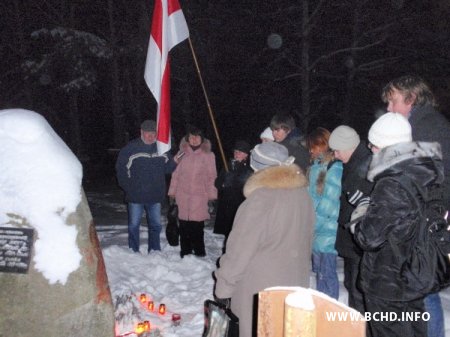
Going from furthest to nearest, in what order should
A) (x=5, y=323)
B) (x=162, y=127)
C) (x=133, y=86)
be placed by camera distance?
(x=133, y=86) < (x=162, y=127) < (x=5, y=323)

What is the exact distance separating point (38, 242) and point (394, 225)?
7.03 feet

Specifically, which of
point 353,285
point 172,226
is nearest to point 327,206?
point 353,285

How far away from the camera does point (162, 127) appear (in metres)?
6.27

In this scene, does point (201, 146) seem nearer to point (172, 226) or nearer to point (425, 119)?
point (172, 226)

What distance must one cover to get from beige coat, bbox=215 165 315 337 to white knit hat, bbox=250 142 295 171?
109 mm

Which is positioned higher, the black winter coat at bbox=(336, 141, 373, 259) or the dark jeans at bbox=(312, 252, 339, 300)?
the black winter coat at bbox=(336, 141, 373, 259)

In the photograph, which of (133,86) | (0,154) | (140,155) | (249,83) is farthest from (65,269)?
(133,86)

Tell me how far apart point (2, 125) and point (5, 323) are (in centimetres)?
119

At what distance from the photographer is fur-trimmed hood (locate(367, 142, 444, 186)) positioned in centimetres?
295

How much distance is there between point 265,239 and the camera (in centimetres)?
328

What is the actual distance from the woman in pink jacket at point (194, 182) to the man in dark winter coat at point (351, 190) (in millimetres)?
2619

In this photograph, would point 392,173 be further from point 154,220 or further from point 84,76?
point 84,76

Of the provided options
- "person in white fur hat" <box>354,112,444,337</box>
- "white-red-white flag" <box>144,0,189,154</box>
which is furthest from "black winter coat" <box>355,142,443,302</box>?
"white-red-white flag" <box>144,0,189,154</box>

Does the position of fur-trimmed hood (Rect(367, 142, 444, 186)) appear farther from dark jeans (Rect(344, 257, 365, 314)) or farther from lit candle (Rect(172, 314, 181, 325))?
lit candle (Rect(172, 314, 181, 325))
